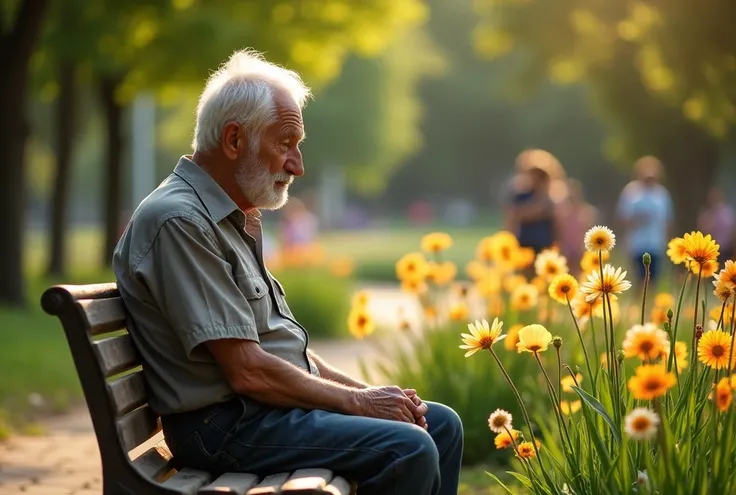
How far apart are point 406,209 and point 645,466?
78.9 meters

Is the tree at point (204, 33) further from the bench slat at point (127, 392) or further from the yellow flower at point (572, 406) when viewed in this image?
the bench slat at point (127, 392)

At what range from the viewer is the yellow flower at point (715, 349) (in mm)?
3250

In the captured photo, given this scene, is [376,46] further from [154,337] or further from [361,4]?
[154,337]

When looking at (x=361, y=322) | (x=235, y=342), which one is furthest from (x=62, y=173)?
(x=235, y=342)

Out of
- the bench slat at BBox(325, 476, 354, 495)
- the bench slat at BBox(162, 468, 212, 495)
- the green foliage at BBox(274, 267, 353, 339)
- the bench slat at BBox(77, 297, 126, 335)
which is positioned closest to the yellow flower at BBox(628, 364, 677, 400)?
the bench slat at BBox(325, 476, 354, 495)

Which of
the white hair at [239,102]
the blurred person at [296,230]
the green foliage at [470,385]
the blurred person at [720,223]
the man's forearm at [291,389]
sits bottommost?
the blurred person at [296,230]

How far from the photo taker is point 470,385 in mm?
6254

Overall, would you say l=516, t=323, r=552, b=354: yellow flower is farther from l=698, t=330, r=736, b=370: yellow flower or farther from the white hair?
the white hair

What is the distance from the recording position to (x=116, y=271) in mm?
3508

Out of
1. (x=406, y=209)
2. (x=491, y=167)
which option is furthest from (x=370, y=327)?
(x=406, y=209)

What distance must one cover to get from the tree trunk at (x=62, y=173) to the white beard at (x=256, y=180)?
1672cm

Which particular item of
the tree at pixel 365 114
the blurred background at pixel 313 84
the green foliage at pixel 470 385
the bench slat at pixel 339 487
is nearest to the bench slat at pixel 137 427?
the bench slat at pixel 339 487

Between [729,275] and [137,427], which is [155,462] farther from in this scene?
[729,275]

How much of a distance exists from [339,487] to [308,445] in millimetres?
191
